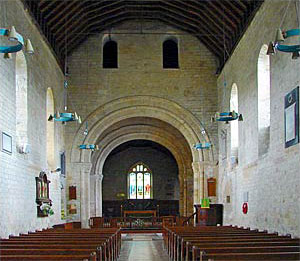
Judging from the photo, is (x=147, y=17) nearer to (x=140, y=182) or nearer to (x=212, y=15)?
(x=212, y=15)

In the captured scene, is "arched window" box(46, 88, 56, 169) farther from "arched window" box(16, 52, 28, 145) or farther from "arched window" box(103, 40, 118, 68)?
"arched window" box(103, 40, 118, 68)

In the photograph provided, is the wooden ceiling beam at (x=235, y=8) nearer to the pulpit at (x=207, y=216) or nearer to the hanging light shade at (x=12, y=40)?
the pulpit at (x=207, y=216)

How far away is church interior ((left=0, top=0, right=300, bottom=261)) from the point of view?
1189 centimetres

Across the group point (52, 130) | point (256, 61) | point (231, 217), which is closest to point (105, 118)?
point (52, 130)

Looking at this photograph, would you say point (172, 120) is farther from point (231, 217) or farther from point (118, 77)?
point (231, 217)

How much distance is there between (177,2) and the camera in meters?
19.2

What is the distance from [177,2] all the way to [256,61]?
5.63 metres

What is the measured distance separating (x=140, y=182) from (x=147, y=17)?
15881 millimetres

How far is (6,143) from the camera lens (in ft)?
38.1

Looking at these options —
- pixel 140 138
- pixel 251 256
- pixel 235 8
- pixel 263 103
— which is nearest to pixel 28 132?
pixel 263 103

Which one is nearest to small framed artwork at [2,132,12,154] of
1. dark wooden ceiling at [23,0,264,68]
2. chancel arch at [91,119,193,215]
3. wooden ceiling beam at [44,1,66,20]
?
dark wooden ceiling at [23,0,264,68]

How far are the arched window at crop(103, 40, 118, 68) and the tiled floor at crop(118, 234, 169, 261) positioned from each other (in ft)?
24.9

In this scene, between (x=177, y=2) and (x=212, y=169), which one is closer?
(x=177, y=2)

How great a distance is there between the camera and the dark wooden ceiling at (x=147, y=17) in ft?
53.3
